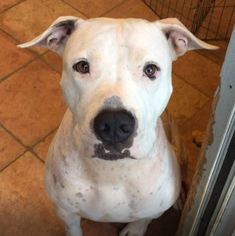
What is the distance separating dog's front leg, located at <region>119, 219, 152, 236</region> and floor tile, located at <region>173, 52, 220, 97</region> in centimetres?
87

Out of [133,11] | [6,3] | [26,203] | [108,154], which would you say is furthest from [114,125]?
[6,3]

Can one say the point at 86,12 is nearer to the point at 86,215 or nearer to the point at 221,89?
the point at 86,215

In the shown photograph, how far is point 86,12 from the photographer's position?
277cm

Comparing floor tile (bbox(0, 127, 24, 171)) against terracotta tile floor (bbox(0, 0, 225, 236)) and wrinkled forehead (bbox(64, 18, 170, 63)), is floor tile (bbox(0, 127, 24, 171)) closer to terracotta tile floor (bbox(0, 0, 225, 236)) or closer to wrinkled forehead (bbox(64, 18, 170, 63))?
terracotta tile floor (bbox(0, 0, 225, 236))

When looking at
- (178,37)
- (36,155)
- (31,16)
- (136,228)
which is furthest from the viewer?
(31,16)

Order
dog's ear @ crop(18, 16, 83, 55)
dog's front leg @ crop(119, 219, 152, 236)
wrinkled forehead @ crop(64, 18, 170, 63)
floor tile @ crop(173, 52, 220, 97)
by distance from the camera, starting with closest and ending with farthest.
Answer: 1. wrinkled forehead @ crop(64, 18, 170, 63)
2. dog's ear @ crop(18, 16, 83, 55)
3. dog's front leg @ crop(119, 219, 152, 236)
4. floor tile @ crop(173, 52, 220, 97)

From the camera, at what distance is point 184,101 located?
242 cm

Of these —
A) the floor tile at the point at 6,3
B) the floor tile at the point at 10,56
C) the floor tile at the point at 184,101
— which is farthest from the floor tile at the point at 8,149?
the floor tile at the point at 6,3

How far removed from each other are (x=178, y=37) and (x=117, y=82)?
29cm

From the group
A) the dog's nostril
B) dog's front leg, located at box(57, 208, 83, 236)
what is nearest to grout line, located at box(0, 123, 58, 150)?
dog's front leg, located at box(57, 208, 83, 236)

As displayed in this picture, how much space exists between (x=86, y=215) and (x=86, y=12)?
1.46m

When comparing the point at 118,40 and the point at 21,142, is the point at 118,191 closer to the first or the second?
the point at 118,40

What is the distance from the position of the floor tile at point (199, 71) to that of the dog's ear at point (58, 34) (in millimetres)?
1126

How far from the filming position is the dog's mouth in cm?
126
